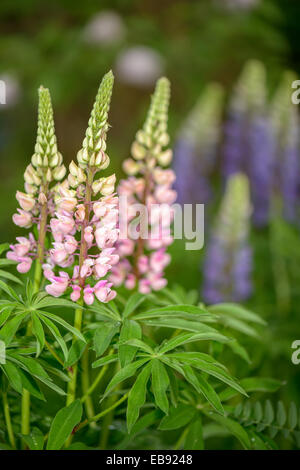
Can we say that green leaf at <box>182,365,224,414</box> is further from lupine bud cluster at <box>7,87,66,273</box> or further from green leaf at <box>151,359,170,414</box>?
lupine bud cluster at <box>7,87,66,273</box>

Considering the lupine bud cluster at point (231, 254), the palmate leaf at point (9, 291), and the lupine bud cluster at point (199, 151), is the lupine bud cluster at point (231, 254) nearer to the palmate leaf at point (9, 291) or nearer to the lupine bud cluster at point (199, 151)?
the lupine bud cluster at point (199, 151)

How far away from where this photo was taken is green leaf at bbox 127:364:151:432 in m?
0.53

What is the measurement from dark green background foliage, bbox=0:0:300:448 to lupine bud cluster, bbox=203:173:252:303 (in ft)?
0.40

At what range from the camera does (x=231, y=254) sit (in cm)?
132

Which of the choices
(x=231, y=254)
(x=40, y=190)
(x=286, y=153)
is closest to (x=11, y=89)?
(x=286, y=153)

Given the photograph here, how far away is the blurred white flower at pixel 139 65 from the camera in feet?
8.24

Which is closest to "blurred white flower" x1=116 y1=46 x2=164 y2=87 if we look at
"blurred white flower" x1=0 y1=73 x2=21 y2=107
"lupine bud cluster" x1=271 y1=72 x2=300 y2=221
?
"blurred white flower" x1=0 y1=73 x2=21 y2=107

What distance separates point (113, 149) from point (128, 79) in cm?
43

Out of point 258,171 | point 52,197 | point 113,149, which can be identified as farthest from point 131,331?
point 113,149

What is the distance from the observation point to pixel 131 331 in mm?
577

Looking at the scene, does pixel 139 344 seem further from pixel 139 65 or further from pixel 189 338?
pixel 139 65

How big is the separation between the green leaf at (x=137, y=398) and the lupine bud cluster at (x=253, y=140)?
117 centimetres

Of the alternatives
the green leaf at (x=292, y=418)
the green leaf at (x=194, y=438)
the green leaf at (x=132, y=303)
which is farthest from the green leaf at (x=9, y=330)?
the green leaf at (x=292, y=418)

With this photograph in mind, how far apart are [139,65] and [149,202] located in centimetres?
190
